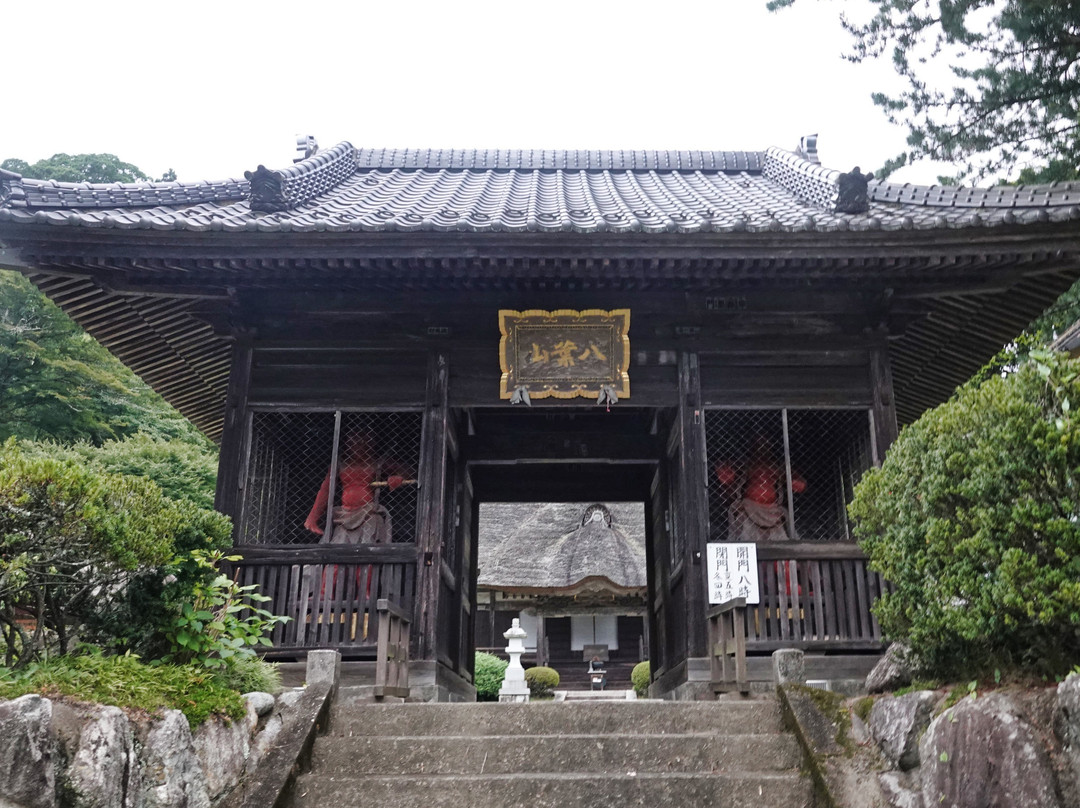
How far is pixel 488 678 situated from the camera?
56.3ft

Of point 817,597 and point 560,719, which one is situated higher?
point 817,597

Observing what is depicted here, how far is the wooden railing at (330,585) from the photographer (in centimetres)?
774

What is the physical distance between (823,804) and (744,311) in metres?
5.04

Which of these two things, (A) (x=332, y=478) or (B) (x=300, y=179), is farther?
(B) (x=300, y=179)

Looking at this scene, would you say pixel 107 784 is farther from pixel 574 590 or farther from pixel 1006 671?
pixel 574 590

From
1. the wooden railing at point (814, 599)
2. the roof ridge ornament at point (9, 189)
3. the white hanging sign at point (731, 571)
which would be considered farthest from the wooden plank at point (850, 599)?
the roof ridge ornament at point (9, 189)

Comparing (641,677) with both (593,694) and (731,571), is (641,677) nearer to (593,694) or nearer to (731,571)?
(593,694)

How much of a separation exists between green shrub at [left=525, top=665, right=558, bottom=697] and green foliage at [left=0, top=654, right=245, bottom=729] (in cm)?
1412

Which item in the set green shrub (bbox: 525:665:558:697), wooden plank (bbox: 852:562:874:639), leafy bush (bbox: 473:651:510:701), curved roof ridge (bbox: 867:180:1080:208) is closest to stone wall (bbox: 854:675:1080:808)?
wooden plank (bbox: 852:562:874:639)

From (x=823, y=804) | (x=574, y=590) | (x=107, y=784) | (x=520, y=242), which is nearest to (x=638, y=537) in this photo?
(x=574, y=590)

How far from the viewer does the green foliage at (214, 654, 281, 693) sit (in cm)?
571

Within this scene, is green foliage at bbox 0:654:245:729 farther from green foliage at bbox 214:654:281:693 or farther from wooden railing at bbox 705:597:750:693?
wooden railing at bbox 705:597:750:693

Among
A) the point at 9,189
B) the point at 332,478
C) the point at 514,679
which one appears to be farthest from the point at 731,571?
the point at 514,679

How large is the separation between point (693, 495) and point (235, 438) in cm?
447
